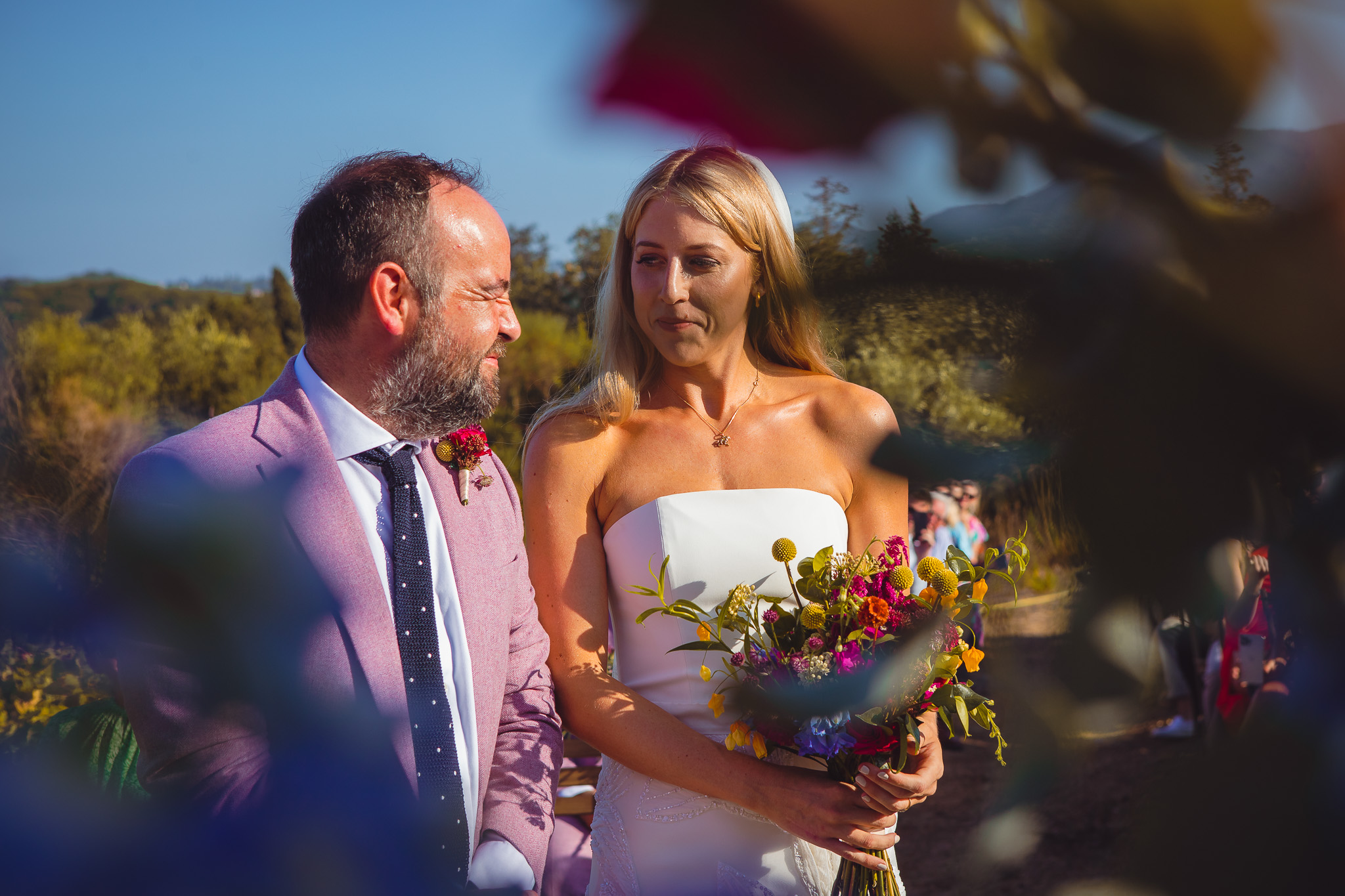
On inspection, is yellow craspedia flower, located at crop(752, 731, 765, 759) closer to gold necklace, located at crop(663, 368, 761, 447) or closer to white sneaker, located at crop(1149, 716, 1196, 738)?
gold necklace, located at crop(663, 368, 761, 447)

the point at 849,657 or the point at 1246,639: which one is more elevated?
the point at 1246,639

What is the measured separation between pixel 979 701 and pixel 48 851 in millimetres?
1828

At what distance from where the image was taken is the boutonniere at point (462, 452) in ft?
8.50

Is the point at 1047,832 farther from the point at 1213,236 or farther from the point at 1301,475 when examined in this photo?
the point at 1213,236

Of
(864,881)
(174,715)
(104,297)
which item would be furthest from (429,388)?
(104,297)

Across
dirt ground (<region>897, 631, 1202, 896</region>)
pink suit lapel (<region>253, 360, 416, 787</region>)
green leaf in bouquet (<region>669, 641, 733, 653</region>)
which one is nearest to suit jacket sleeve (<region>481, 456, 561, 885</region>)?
pink suit lapel (<region>253, 360, 416, 787</region>)

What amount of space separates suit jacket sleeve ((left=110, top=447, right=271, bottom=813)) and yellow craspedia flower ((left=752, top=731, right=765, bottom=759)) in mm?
1203

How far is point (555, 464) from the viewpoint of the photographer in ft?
9.18

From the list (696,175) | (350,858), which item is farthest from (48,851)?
(696,175)

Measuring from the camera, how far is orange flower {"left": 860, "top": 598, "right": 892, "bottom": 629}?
2061 millimetres

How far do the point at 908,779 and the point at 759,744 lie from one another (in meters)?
0.40

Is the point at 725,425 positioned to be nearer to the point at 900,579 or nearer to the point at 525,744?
the point at 900,579

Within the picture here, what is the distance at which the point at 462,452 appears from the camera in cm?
261

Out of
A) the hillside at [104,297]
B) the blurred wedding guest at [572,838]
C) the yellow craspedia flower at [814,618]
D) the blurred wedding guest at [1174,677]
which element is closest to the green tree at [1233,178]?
the blurred wedding guest at [1174,677]
